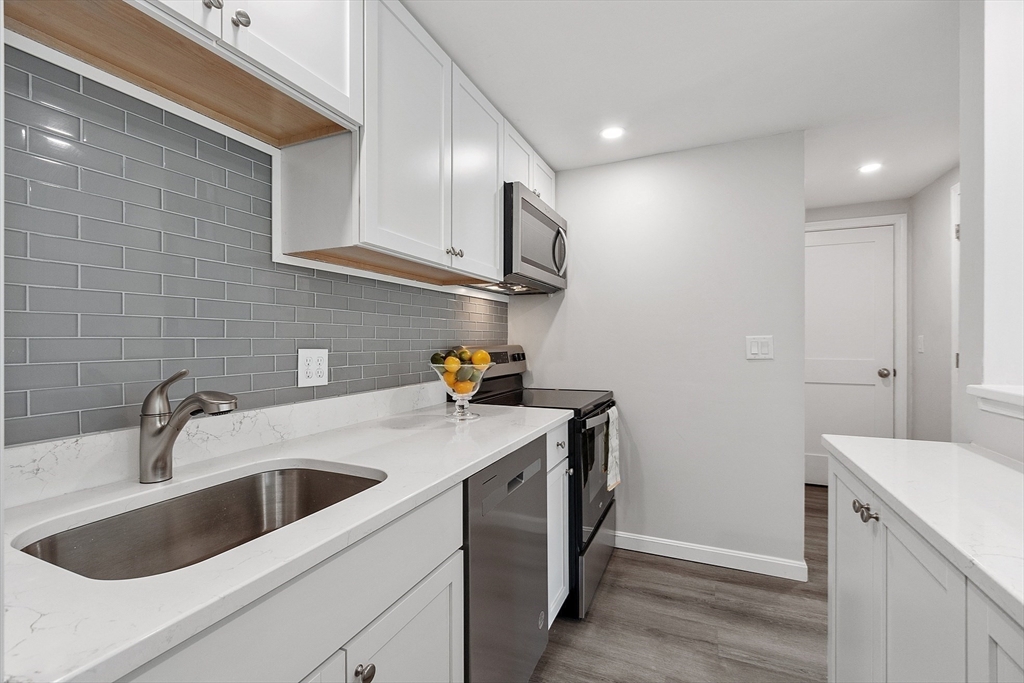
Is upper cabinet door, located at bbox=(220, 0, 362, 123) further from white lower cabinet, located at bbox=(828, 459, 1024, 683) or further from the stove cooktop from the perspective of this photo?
white lower cabinet, located at bbox=(828, 459, 1024, 683)

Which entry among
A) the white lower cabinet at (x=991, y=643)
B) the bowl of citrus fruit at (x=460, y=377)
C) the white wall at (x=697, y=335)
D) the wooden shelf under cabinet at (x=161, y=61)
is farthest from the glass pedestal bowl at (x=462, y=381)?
the white lower cabinet at (x=991, y=643)

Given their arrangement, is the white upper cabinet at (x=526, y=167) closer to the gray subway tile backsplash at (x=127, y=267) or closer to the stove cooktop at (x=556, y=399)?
the stove cooktop at (x=556, y=399)

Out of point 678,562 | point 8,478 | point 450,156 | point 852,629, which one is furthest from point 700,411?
point 8,478

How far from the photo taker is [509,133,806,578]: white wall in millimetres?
2510

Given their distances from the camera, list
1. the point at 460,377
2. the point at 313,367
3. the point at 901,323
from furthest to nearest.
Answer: the point at 901,323 < the point at 460,377 < the point at 313,367

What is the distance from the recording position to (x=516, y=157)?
244cm

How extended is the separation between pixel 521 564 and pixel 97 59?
5.51ft

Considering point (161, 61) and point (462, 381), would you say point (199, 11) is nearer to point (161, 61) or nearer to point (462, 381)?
point (161, 61)

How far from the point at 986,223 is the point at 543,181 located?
1951 millimetres

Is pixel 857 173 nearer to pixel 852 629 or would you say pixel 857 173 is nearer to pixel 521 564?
pixel 852 629

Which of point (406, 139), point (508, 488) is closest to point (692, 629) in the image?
point (508, 488)

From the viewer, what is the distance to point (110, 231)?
1064mm

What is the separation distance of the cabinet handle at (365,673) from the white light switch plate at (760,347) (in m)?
2.32

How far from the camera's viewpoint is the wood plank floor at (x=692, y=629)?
1788 mm
